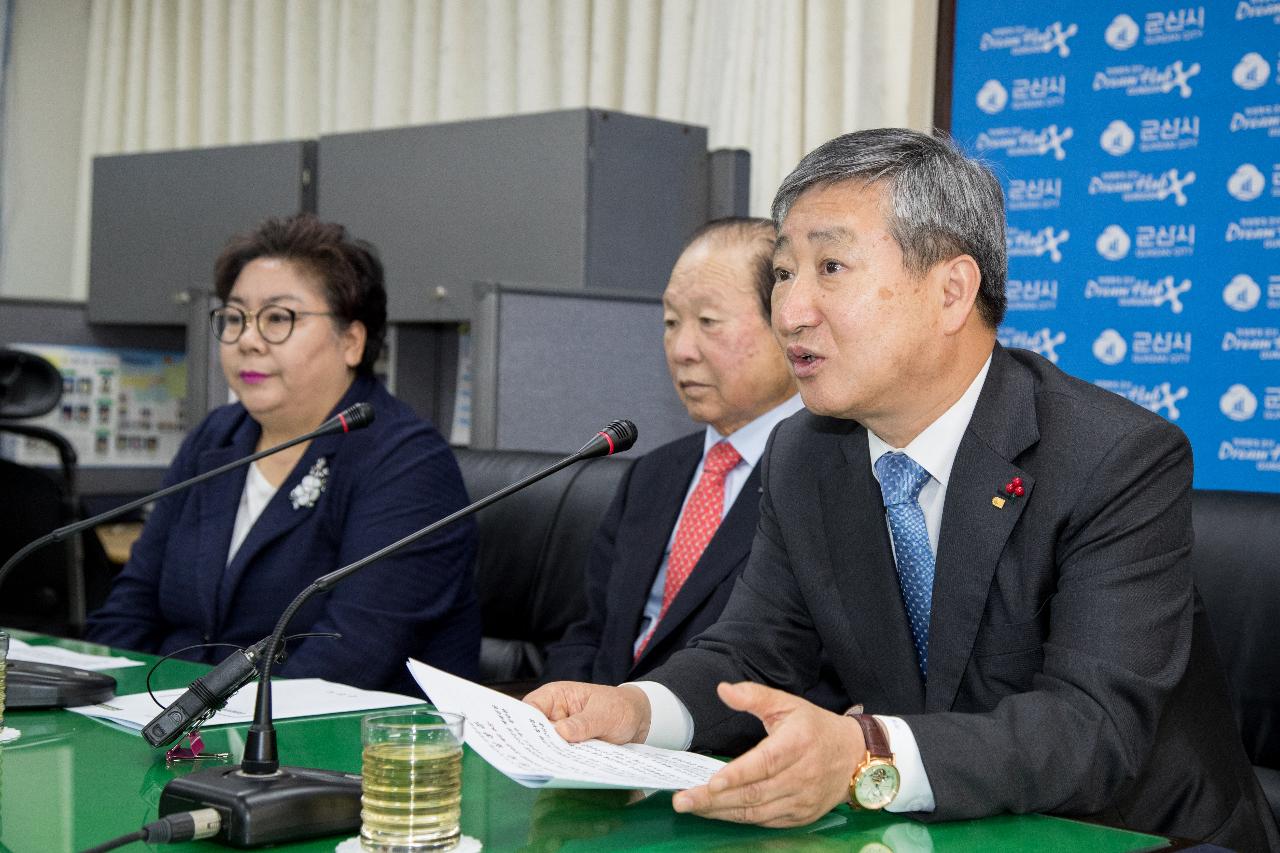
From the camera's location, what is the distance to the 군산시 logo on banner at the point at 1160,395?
10.2ft

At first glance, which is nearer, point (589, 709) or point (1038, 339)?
point (589, 709)

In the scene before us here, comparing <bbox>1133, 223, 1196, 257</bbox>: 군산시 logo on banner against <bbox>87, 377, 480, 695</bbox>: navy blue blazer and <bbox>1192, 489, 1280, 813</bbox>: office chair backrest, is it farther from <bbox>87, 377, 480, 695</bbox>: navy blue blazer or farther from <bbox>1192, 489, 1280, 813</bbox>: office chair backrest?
<bbox>87, 377, 480, 695</bbox>: navy blue blazer

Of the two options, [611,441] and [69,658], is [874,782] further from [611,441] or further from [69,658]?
[69,658]

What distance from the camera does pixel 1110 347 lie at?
3221 millimetres

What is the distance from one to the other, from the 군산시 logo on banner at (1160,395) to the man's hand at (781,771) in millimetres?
2199

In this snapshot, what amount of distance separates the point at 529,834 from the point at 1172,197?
2537 mm

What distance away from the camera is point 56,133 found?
5836mm

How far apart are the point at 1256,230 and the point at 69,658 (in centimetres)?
244

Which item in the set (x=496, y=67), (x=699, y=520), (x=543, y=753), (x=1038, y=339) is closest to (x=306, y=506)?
(x=699, y=520)

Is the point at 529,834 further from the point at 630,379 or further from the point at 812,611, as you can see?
the point at 630,379

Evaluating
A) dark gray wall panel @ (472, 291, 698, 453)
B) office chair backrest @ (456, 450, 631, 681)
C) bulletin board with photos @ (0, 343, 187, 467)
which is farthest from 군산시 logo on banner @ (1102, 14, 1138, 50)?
bulletin board with photos @ (0, 343, 187, 467)

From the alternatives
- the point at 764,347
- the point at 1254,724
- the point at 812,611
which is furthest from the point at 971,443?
the point at 764,347

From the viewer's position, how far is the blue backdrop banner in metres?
3.01

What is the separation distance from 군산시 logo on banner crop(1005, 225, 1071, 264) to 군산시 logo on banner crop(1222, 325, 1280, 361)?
0.43 meters
